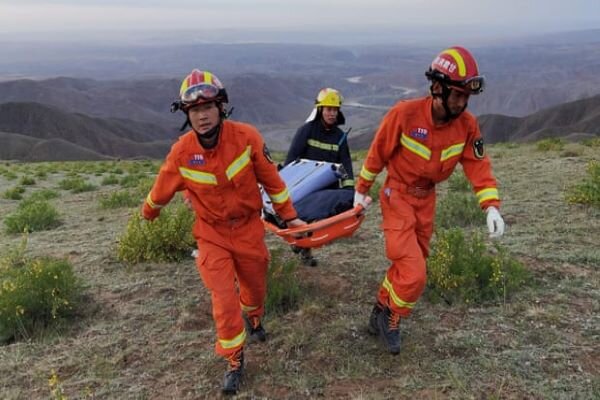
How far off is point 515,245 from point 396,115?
3.02 meters

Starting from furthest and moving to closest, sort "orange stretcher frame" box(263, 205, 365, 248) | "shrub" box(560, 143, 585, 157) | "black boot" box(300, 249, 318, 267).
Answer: "shrub" box(560, 143, 585, 157)
"black boot" box(300, 249, 318, 267)
"orange stretcher frame" box(263, 205, 365, 248)

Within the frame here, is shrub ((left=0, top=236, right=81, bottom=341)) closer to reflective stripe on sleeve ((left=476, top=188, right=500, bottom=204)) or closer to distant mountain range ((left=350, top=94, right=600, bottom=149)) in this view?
reflective stripe on sleeve ((left=476, top=188, right=500, bottom=204))

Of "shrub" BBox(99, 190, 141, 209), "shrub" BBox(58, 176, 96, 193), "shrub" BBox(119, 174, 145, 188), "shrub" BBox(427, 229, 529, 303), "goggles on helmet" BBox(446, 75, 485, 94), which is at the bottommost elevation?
"shrub" BBox(119, 174, 145, 188)

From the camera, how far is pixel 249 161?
402cm

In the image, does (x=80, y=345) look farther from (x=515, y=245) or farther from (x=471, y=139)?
(x=515, y=245)

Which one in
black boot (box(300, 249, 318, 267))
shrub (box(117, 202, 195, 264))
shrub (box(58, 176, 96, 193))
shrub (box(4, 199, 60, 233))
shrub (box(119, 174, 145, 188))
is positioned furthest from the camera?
shrub (box(119, 174, 145, 188))

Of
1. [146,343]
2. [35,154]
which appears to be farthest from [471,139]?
[35,154]

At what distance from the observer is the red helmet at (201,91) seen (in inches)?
152

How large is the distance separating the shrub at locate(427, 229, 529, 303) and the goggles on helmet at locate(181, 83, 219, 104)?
2.66 m

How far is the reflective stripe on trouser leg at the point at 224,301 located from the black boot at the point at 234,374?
0.19 ft

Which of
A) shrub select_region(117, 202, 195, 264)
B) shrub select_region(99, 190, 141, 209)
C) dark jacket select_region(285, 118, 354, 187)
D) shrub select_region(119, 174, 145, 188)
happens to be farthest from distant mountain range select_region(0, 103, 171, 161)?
dark jacket select_region(285, 118, 354, 187)

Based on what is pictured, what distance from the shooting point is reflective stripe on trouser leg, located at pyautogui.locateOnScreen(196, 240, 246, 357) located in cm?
389

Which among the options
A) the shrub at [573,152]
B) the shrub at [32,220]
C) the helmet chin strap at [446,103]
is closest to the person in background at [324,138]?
the helmet chin strap at [446,103]

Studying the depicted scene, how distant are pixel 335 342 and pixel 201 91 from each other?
223 centimetres
